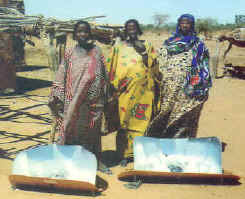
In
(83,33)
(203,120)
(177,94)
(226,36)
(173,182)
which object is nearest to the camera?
(83,33)

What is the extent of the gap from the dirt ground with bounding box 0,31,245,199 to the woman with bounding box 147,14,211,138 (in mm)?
869

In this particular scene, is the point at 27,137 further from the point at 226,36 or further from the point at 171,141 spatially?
the point at 226,36

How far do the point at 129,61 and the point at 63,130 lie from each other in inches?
48.0

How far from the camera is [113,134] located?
648cm

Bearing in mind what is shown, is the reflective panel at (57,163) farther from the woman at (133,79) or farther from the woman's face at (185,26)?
the woman's face at (185,26)

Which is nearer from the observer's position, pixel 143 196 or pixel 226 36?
pixel 143 196

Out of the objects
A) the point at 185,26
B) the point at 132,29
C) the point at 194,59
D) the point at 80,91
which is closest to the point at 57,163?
the point at 80,91

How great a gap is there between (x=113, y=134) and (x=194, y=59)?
261 cm

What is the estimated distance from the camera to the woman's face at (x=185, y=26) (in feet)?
14.3

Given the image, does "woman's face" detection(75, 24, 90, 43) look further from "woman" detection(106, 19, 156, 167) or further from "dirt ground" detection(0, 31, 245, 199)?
"dirt ground" detection(0, 31, 245, 199)

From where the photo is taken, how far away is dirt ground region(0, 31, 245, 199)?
3.95 m

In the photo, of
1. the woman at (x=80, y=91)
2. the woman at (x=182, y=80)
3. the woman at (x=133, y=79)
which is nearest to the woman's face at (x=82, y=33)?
the woman at (x=80, y=91)

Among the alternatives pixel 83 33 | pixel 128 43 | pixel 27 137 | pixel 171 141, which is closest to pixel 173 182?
pixel 171 141

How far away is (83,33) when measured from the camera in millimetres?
3957
